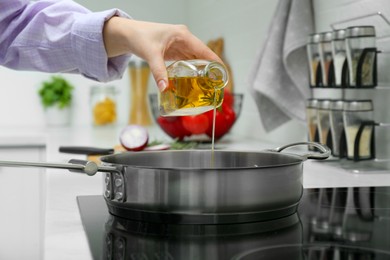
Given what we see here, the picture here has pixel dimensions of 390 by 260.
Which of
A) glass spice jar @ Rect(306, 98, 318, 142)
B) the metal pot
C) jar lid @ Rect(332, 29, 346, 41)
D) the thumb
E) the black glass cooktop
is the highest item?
jar lid @ Rect(332, 29, 346, 41)

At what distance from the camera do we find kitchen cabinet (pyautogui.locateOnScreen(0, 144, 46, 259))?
5.75ft

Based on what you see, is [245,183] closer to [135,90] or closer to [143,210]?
[143,210]

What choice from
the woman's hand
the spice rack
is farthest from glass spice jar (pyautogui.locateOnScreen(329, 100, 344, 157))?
the woman's hand

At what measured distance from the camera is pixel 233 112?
1983 mm

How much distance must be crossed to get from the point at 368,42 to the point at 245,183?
26.5 inches

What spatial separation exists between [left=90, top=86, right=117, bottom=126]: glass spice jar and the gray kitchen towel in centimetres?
105

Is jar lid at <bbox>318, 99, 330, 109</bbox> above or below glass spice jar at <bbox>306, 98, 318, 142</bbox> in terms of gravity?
above

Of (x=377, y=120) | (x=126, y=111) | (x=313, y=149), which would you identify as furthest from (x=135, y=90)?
(x=377, y=120)

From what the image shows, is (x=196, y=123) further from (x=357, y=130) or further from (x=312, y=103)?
(x=357, y=130)

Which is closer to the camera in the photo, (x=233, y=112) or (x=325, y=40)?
(x=325, y=40)

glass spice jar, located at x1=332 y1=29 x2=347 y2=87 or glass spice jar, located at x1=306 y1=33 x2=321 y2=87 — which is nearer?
glass spice jar, located at x1=332 y1=29 x2=347 y2=87

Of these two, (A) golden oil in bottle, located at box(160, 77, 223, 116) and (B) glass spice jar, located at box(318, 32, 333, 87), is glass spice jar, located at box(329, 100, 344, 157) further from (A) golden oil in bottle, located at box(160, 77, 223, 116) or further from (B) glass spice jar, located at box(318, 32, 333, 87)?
(A) golden oil in bottle, located at box(160, 77, 223, 116)

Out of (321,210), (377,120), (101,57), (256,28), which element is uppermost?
(256,28)

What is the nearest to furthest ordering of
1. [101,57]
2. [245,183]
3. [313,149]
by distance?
[245,183], [101,57], [313,149]
